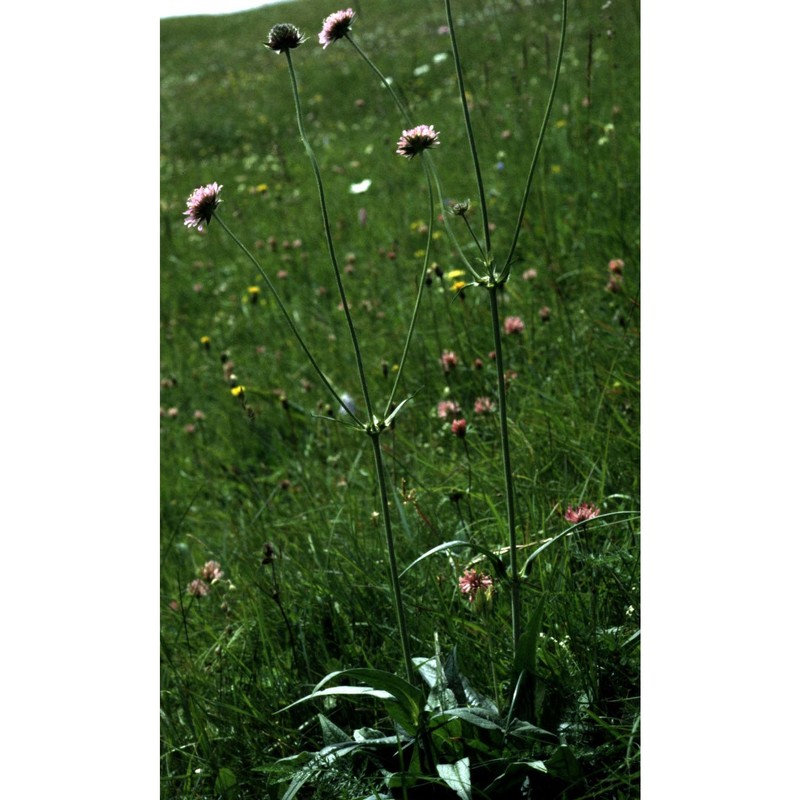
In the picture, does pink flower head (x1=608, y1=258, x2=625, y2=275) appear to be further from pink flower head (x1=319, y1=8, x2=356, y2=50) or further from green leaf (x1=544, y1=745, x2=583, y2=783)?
green leaf (x1=544, y1=745, x2=583, y2=783)

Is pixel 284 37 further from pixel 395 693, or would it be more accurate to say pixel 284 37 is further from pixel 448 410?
pixel 448 410

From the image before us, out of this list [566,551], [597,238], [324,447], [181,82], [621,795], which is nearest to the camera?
[621,795]

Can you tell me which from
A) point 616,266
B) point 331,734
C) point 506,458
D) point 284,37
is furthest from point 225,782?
point 616,266

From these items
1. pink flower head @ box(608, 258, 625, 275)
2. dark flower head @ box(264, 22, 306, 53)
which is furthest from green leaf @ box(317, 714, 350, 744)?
pink flower head @ box(608, 258, 625, 275)

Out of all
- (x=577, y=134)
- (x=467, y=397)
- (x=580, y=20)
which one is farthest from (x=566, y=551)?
(x=580, y=20)

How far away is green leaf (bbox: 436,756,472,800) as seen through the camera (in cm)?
72

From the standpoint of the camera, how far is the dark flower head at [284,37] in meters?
0.76

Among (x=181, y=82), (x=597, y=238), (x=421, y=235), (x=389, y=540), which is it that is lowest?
(x=181, y=82)

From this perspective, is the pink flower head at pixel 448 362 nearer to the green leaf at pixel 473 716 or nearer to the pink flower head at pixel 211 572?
the pink flower head at pixel 211 572

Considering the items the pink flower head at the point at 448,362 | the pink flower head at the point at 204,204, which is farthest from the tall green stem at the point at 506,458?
A: the pink flower head at the point at 448,362

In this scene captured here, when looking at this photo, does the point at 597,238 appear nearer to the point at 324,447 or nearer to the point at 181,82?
the point at 324,447

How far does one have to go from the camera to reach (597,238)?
2.07 meters

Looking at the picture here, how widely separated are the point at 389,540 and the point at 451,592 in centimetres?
38

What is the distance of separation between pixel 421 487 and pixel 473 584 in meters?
0.41
